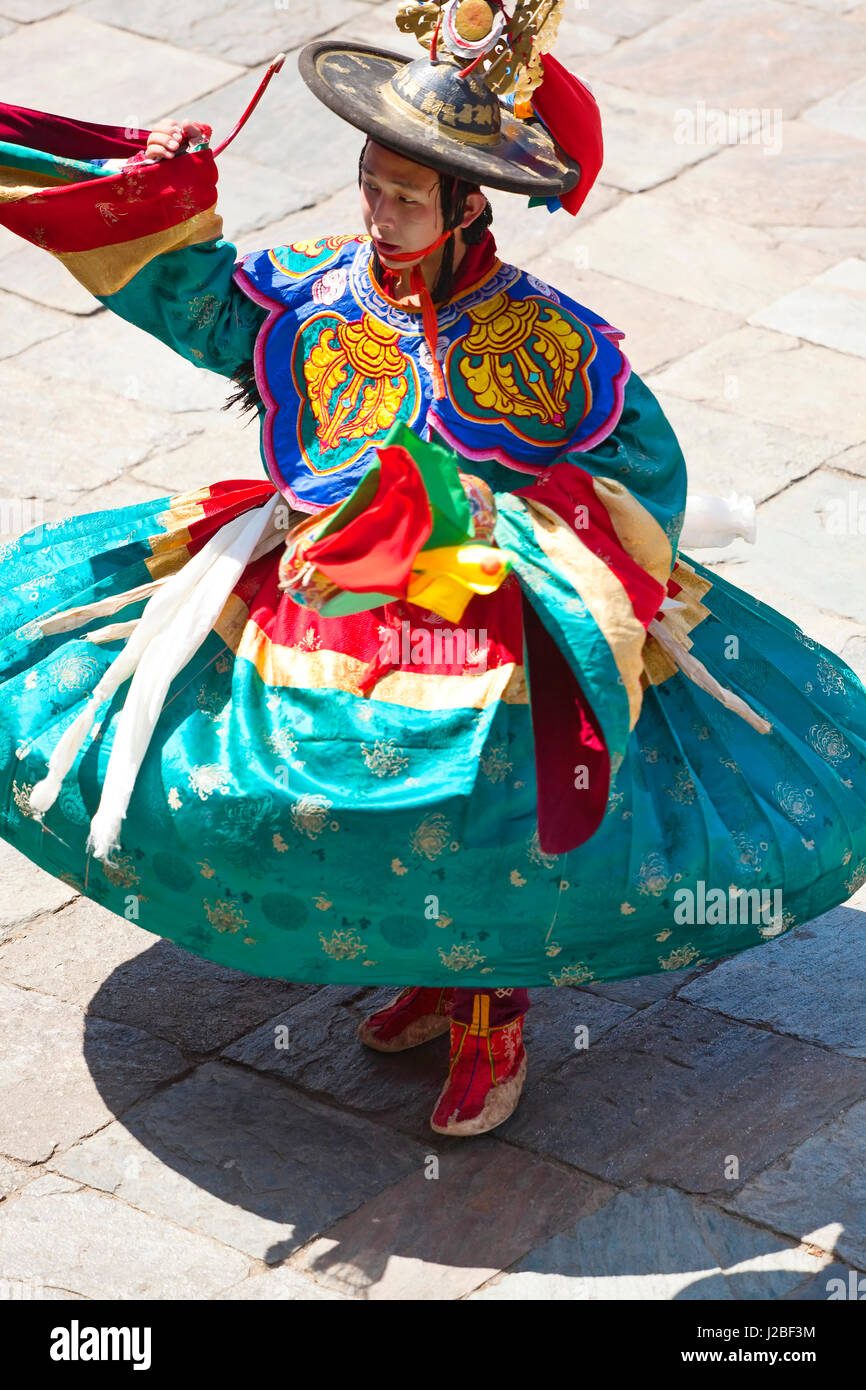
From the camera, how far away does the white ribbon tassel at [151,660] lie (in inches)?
130

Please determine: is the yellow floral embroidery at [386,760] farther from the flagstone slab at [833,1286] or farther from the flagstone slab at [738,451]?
the flagstone slab at [738,451]

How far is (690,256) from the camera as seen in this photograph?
681 centimetres

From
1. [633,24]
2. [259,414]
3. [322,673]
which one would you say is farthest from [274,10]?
[322,673]

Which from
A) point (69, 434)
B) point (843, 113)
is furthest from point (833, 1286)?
point (843, 113)

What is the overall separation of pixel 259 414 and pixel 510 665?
86 centimetres

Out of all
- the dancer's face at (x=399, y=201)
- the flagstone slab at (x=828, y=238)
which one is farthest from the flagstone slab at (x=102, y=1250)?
the flagstone slab at (x=828, y=238)

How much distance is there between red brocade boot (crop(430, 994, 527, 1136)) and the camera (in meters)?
3.65

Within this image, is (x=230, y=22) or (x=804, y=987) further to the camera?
(x=230, y=22)

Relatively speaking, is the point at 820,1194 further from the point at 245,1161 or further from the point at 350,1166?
the point at 245,1161

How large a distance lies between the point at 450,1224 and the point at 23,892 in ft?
4.68

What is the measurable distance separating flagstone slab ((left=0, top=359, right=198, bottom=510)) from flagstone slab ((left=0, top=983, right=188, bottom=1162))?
6.90ft

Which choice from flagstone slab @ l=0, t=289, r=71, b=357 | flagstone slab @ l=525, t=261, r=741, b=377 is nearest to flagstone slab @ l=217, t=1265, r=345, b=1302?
flagstone slab @ l=525, t=261, r=741, b=377

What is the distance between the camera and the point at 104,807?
3287 millimetres

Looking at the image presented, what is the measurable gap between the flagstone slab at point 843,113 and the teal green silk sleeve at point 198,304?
15.4 feet
